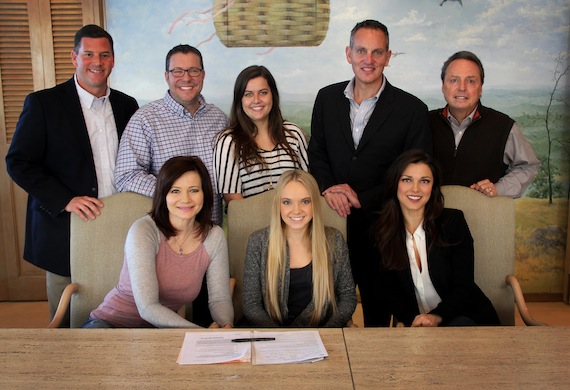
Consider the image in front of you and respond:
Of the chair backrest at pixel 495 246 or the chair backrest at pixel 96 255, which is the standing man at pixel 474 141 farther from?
the chair backrest at pixel 96 255

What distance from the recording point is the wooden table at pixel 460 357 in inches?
52.3

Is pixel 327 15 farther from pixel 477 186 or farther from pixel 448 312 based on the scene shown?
pixel 448 312

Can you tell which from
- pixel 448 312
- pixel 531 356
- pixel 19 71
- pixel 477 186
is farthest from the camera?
pixel 19 71

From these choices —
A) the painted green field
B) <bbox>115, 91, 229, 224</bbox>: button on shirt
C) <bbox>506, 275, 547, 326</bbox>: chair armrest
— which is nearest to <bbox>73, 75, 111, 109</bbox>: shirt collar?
<bbox>115, 91, 229, 224</bbox>: button on shirt

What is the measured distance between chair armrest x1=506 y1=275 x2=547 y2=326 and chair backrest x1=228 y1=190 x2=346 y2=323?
68cm

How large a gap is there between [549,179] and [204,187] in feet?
9.68

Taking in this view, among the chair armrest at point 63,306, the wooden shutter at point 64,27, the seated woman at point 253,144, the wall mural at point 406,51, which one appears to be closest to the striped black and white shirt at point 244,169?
the seated woman at point 253,144

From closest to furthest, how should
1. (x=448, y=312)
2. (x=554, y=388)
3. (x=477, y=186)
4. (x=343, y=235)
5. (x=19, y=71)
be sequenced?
(x=554, y=388)
(x=448, y=312)
(x=343, y=235)
(x=477, y=186)
(x=19, y=71)

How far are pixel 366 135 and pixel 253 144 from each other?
0.52 m

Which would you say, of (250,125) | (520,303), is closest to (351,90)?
(250,125)

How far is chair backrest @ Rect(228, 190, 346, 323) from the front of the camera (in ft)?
7.52

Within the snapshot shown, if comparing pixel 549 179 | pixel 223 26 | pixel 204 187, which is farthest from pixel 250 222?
pixel 549 179

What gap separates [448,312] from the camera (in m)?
2.10

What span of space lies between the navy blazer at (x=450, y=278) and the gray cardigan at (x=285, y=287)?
0.21 m
